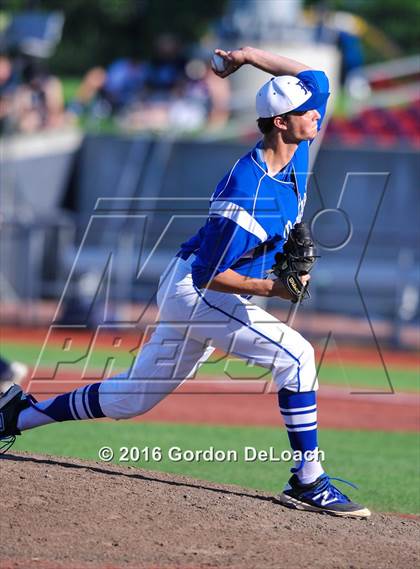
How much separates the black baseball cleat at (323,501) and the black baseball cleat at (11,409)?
181cm

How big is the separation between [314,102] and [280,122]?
0.25 meters

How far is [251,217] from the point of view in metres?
5.68

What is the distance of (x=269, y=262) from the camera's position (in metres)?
6.04

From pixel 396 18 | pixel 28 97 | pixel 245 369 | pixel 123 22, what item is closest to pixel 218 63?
pixel 245 369

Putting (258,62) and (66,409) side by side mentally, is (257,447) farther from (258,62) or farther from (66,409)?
(258,62)

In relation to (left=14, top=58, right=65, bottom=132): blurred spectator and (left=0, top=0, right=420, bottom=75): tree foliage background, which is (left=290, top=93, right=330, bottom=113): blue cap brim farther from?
Answer: (left=0, top=0, right=420, bottom=75): tree foliage background

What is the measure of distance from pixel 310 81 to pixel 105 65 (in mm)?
34772

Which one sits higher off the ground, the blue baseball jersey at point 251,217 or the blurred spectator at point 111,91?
the blue baseball jersey at point 251,217

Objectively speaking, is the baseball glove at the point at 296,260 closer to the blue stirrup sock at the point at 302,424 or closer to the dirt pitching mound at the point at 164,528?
the blue stirrup sock at the point at 302,424

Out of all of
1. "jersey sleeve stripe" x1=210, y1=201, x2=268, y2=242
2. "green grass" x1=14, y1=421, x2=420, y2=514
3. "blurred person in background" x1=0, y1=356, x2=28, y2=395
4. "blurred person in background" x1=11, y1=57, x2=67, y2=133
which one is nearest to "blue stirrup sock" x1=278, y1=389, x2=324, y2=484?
"jersey sleeve stripe" x1=210, y1=201, x2=268, y2=242

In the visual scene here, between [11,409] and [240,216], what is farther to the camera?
[11,409]

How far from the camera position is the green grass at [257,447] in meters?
7.47

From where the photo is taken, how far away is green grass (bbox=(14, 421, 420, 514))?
24.5ft

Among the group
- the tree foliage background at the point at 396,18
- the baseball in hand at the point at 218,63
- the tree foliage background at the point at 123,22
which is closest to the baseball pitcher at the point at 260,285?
the baseball in hand at the point at 218,63
